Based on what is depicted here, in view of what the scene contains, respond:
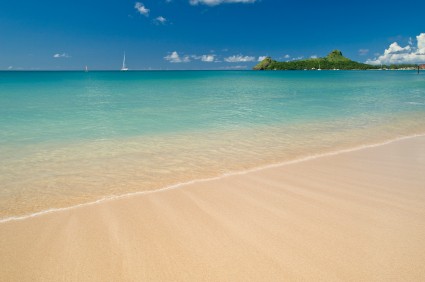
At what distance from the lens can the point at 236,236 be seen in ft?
12.7

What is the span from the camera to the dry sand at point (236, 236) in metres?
3.23

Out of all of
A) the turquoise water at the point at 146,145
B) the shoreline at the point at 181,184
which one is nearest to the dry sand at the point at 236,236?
the shoreline at the point at 181,184

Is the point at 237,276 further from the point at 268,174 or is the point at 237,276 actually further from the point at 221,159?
the point at 221,159

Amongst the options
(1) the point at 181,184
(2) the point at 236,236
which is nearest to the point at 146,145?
(1) the point at 181,184

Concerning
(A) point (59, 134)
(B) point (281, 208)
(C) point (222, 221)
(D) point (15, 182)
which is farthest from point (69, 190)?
(A) point (59, 134)

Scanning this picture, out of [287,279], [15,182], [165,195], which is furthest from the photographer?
[15,182]

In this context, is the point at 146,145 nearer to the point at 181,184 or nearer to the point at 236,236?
the point at 181,184

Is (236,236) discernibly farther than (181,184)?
No

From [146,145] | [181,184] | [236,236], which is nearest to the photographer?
[236,236]

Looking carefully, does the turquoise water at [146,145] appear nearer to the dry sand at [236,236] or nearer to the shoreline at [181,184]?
the shoreline at [181,184]

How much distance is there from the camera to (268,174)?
21.5 feet

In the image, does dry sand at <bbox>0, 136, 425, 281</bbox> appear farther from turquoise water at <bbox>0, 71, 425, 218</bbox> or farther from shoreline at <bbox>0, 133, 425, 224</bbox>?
turquoise water at <bbox>0, 71, 425, 218</bbox>

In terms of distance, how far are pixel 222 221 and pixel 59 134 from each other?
→ 948 cm

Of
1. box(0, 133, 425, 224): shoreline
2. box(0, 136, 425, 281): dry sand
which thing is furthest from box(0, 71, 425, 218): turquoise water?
box(0, 136, 425, 281): dry sand
